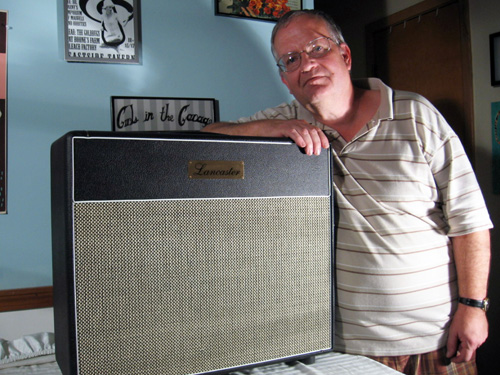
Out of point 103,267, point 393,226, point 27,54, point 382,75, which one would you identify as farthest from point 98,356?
point 382,75

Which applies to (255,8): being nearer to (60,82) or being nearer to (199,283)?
(60,82)

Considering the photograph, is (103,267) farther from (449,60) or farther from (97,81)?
(449,60)

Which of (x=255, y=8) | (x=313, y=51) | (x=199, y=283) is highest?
(x=255, y=8)

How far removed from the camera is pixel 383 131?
89cm

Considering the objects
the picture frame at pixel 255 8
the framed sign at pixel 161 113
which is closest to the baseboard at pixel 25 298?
the framed sign at pixel 161 113

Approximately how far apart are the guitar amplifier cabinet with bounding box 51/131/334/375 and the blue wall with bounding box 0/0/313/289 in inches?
18.2

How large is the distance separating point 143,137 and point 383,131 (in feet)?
1.63

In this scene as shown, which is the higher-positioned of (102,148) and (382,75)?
(382,75)

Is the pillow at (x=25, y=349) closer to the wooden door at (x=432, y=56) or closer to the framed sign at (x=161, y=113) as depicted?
the framed sign at (x=161, y=113)

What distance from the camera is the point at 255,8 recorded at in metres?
1.23

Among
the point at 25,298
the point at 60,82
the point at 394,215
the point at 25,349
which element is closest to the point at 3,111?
the point at 60,82

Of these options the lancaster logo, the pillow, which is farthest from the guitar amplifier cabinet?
the pillow

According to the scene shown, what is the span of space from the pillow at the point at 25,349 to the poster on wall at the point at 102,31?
62cm

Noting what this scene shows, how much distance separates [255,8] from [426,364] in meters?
0.94
